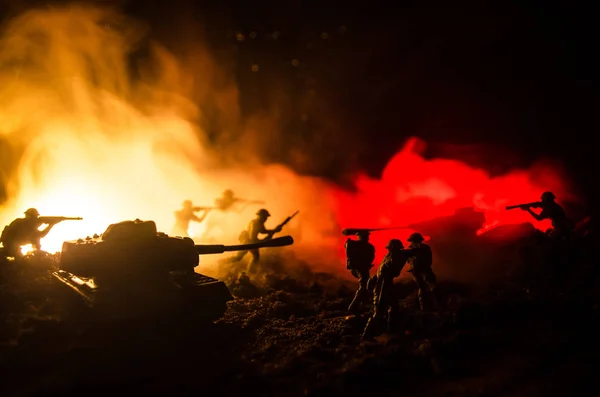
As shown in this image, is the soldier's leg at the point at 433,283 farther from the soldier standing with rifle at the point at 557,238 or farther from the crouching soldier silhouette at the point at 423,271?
the soldier standing with rifle at the point at 557,238

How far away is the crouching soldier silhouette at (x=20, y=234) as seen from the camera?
38.8 feet

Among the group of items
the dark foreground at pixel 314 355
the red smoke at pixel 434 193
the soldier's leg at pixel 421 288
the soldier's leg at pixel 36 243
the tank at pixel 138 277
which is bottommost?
the dark foreground at pixel 314 355

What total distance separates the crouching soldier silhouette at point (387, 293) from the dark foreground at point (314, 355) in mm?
402

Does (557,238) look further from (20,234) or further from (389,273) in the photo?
(20,234)

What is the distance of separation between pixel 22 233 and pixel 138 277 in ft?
21.7

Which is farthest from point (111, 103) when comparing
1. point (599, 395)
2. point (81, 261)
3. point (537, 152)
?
point (537, 152)

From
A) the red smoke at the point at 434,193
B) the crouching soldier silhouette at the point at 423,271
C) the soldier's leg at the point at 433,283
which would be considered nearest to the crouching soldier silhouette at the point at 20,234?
the crouching soldier silhouette at the point at 423,271

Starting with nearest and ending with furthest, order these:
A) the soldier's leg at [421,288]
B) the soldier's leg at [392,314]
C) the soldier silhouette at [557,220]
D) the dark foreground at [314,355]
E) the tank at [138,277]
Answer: the dark foreground at [314,355]
the tank at [138,277]
the soldier's leg at [392,314]
the soldier's leg at [421,288]
the soldier silhouette at [557,220]

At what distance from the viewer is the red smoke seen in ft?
64.3

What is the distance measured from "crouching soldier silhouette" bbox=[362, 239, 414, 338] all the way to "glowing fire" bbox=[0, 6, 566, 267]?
8.94 metres

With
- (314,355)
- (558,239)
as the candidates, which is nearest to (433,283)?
(314,355)

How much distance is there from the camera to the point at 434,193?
22.8 meters

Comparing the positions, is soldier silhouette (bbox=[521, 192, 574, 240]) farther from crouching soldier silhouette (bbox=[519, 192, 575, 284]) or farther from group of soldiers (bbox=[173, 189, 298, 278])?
group of soldiers (bbox=[173, 189, 298, 278])

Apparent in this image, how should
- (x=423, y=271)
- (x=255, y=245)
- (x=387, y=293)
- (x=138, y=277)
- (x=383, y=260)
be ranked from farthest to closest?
(x=423, y=271), (x=255, y=245), (x=383, y=260), (x=387, y=293), (x=138, y=277)
